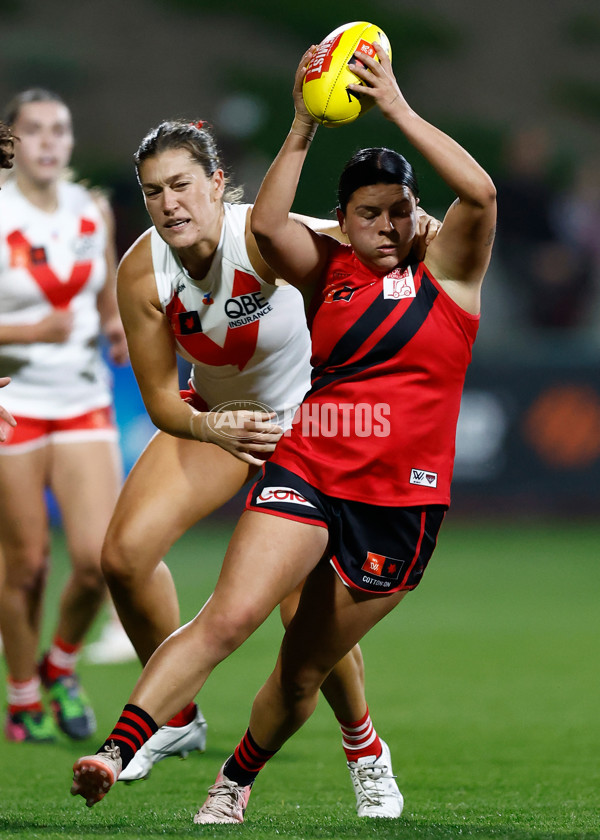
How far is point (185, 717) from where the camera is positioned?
15.9ft

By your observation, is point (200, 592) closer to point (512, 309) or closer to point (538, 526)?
point (538, 526)

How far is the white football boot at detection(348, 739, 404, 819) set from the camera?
4.21m

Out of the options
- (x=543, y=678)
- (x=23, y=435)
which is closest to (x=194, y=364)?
(x=23, y=435)

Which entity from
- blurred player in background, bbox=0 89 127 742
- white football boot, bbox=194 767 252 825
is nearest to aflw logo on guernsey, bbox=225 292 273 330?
white football boot, bbox=194 767 252 825

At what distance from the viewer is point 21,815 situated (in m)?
4.00

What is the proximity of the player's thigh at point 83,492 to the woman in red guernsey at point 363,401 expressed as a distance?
1985 mm

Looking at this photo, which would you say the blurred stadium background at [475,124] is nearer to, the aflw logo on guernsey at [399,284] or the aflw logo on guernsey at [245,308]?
the aflw logo on guernsey at [245,308]

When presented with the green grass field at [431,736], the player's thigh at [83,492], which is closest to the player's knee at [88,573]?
the player's thigh at [83,492]

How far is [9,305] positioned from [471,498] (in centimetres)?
693

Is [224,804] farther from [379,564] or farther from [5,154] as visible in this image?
[5,154]

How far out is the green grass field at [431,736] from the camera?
3.97m

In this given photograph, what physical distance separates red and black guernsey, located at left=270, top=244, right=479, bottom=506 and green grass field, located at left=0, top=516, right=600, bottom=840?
1.03 metres

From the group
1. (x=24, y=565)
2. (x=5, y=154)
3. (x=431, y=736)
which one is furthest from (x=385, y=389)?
(x=24, y=565)

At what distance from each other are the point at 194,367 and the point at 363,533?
1205mm
